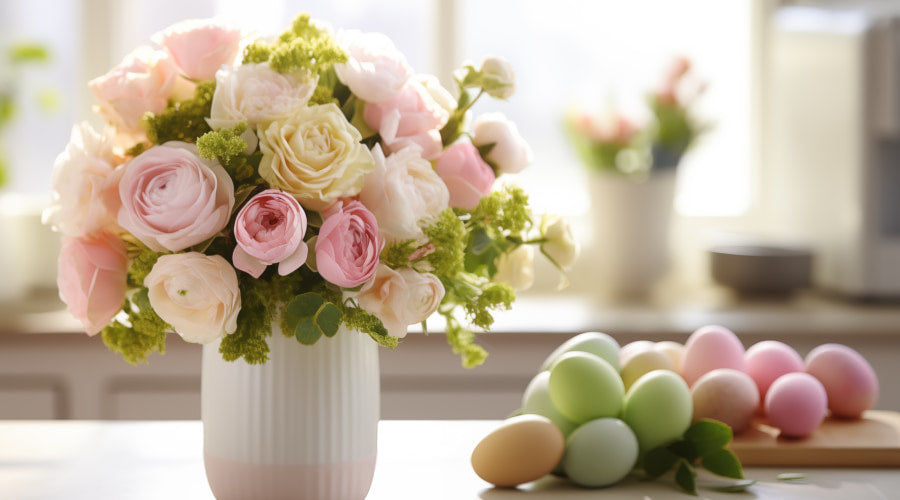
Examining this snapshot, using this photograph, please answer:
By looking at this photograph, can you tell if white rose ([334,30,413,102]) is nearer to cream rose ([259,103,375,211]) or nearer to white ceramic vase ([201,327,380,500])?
cream rose ([259,103,375,211])

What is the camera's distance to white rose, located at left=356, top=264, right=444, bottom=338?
731 millimetres

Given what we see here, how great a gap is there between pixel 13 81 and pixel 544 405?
6.10ft

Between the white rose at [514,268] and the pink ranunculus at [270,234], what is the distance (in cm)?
23

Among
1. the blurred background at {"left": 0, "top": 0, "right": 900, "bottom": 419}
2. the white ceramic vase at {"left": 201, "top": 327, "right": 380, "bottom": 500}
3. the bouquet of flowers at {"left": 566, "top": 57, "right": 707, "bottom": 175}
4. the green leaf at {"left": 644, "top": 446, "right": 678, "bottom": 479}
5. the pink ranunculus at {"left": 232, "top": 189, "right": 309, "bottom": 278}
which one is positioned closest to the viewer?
the pink ranunculus at {"left": 232, "top": 189, "right": 309, "bottom": 278}

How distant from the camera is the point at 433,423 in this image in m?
1.15

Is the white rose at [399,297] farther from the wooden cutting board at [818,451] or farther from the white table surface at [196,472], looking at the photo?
the wooden cutting board at [818,451]

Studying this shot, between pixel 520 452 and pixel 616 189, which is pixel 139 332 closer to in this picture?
pixel 520 452

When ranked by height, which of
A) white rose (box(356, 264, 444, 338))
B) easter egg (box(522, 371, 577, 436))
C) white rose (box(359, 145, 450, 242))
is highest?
white rose (box(359, 145, 450, 242))

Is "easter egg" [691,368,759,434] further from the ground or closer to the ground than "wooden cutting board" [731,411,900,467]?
further from the ground

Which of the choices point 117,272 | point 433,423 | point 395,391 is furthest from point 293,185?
point 395,391

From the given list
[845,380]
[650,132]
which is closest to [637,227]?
[650,132]

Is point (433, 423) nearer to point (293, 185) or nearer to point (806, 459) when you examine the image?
point (806, 459)

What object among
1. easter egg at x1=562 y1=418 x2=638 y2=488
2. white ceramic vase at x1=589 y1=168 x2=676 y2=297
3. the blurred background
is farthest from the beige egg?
white ceramic vase at x1=589 y1=168 x2=676 y2=297

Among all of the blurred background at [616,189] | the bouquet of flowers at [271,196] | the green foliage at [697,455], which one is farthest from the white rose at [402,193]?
the blurred background at [616,189]
